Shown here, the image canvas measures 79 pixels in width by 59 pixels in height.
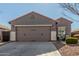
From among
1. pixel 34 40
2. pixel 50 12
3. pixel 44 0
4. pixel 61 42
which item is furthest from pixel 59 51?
pixel 44 0

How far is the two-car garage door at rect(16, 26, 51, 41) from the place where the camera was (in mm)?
13281

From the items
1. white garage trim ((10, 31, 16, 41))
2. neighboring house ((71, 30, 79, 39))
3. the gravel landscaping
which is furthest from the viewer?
white garage trim ((10, 31, 16, 41))

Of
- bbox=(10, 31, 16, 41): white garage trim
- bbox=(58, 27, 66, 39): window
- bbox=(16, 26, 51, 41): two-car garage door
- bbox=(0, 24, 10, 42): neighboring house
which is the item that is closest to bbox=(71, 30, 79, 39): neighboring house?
bbox=(58, 27, 66, 39): window

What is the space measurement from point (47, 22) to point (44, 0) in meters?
4.87

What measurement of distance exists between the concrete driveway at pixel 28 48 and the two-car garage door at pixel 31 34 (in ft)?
0.93

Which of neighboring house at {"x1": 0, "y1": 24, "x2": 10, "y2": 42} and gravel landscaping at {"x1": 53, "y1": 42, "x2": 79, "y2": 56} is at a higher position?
neighboring house at {"x1": 0, "y1": 24, "x2": 10, "y2": 42}

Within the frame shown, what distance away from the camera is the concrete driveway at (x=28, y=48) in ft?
43.3

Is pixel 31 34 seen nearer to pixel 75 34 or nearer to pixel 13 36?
pixel 13 36

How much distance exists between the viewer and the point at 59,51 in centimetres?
1326

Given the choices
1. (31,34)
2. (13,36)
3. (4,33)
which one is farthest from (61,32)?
(4,33)

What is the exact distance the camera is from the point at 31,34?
531 inches

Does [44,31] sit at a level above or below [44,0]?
below

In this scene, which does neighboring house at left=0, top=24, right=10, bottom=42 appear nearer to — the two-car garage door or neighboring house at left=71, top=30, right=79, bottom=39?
the two-car garage door

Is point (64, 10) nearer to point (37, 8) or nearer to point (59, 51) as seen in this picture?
point (37, 8)
